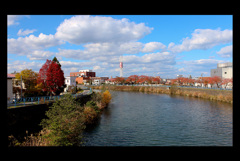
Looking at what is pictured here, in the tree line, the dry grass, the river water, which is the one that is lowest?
the river water

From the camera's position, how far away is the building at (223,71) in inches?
1838

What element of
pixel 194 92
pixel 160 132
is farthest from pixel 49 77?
pixel 194 92

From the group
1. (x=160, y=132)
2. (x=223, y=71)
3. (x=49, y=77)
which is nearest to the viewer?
(x=160, y=132)

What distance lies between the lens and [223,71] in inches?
1906

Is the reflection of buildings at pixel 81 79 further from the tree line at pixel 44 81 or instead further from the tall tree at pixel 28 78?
the tree line at pixel 44 81

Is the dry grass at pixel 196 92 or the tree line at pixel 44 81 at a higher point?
the tree line at pixel 44 81

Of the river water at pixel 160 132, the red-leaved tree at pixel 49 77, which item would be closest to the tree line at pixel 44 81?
the red-leaved tree at pixel 49 77

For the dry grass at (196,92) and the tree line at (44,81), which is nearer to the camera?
the tree line at (44,81)

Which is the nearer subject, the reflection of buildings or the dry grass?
the dry grass

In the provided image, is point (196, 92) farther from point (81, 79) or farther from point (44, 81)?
point (81, 79)

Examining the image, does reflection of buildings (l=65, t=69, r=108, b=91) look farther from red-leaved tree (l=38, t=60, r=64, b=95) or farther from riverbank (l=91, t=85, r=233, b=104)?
red-leaved tree (l=38, t=60, r=64, b=95)

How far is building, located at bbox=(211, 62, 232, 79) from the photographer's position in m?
46.7

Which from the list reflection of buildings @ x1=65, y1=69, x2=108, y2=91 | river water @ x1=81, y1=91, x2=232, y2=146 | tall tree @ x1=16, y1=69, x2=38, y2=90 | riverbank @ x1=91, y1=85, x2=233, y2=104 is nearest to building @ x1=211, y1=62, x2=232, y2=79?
riverbank @ x1=91, y1=85, x2=233, y2=104
